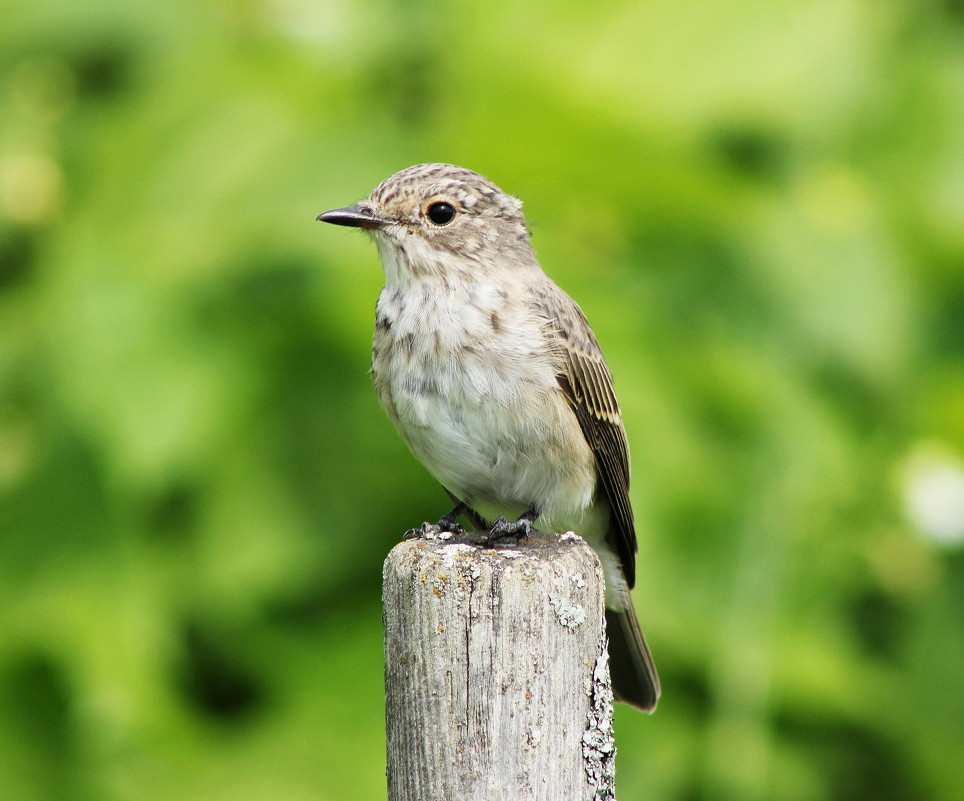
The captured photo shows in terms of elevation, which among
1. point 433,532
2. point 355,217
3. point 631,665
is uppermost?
point 355,217

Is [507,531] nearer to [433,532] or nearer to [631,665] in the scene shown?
[433,532]

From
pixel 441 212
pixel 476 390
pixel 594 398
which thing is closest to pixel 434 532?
pixel 476 390

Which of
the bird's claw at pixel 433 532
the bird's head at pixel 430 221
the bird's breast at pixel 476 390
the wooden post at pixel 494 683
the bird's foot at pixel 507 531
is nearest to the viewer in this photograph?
the wooden post at pixel 494 683

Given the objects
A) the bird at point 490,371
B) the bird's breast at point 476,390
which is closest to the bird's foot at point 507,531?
the bird at point 490,371

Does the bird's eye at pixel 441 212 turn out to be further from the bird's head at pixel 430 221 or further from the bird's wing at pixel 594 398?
the bird's wing at pixel 594 398

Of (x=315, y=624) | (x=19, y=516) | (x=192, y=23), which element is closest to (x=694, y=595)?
(x=315, y=624)

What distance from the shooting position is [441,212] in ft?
12.2

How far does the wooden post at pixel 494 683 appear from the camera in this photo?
2191 mm

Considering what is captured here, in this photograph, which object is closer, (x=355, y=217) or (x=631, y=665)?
(x=355, y=217)

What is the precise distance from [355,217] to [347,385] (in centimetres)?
108

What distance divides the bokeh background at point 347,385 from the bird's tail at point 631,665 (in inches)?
23.8

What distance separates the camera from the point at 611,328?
4402mm

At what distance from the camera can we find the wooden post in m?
2.19

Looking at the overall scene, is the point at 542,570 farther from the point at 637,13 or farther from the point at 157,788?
the point at 637,13
